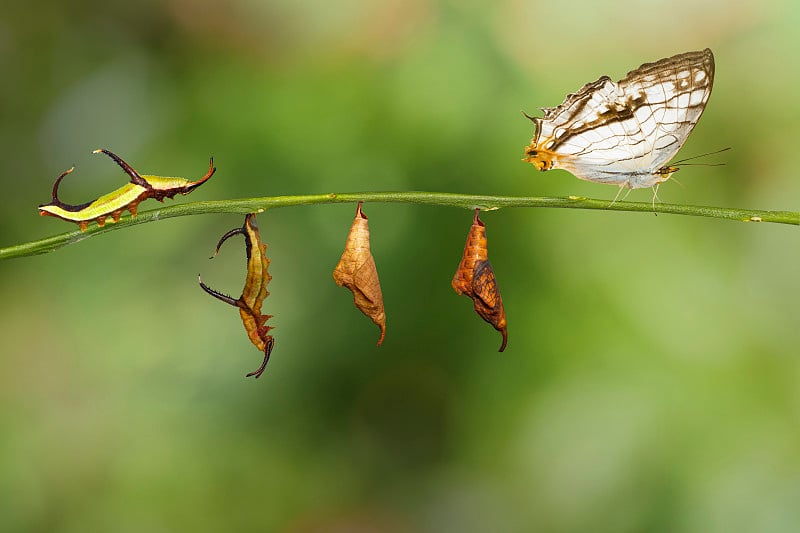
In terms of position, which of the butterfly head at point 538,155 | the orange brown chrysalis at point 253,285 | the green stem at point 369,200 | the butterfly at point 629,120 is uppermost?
the butterfly at point 629,120

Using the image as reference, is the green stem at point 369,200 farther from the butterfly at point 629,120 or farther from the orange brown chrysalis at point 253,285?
the butterfly at point 629,120

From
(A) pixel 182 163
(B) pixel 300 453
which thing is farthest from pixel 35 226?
(B) pixel 300 453

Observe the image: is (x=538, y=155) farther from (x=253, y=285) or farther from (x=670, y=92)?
(x=253, y=285)

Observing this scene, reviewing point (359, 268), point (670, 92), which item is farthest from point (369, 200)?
point (670, 92)

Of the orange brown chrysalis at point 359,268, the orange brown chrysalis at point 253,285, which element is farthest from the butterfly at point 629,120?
the orange brown chrysalis at point 253,285

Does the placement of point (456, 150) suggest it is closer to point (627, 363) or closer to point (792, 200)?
point (627, 363)

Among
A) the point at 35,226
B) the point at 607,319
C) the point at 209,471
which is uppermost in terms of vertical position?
the point at 35,226

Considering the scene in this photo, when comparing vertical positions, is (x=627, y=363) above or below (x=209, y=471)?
above
